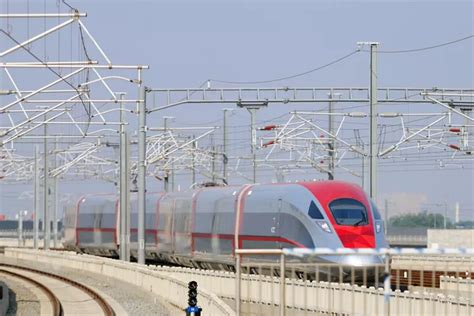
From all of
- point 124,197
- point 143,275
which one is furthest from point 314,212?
point 124,197

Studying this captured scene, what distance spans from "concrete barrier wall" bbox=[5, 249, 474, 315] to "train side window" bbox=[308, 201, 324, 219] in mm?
3175

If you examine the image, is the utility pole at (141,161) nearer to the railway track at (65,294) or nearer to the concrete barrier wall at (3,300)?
the railway track at (65,294)

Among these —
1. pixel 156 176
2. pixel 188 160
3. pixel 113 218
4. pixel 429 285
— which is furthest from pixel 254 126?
pixel 429 285

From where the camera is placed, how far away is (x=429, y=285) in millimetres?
20297

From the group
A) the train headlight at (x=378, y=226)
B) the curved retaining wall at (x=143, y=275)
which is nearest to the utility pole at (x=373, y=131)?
the train headlight at (x=378, y=226)

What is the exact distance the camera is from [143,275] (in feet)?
149

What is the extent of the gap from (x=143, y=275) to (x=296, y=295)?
21771 mm

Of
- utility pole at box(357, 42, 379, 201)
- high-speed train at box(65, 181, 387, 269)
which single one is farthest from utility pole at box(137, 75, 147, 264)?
utility pole at box(357, 42, 379, 201)

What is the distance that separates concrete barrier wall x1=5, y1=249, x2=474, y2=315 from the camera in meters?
18.7

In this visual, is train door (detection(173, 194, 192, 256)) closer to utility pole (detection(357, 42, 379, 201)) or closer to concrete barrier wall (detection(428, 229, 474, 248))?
utility pole (detection(357, 42, 379, 201))

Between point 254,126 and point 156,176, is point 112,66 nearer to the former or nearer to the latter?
point 254,126

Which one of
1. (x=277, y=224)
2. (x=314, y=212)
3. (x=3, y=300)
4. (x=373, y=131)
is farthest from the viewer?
(x=373, y=131)

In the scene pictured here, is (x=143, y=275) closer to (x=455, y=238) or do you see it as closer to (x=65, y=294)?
(x=65, y=294)

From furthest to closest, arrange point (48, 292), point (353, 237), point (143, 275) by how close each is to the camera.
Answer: point (48, 292) < point (143, 275) < point (353, 237)
